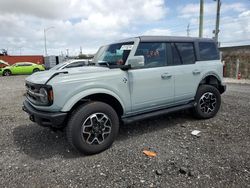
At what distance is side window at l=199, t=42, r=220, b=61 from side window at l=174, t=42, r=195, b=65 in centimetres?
30

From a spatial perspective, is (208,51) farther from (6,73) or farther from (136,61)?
(6,73)

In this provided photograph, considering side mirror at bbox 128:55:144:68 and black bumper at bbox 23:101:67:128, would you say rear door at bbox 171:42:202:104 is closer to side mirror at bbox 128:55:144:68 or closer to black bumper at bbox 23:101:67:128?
side mirror at bbox 128:55:144:68

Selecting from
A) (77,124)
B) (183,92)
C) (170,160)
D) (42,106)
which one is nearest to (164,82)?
(183,92)

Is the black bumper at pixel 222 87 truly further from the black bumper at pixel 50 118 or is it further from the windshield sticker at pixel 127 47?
the black bumper at pixel 50 118

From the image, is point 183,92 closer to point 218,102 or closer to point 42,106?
point 218,102

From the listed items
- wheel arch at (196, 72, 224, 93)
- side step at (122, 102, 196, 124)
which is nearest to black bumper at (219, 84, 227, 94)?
wheel arch at (196, 72, 224, 93)

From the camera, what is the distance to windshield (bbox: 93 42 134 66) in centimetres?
379

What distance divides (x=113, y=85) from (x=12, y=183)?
1.98 meters

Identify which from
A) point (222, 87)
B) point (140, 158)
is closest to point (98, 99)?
point (140, 158)

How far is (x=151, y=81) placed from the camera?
3846mm

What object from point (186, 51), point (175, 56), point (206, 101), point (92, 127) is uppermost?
point (186, 51)

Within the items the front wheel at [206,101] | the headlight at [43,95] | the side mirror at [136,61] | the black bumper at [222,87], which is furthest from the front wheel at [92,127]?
the black bumper at [222,87]

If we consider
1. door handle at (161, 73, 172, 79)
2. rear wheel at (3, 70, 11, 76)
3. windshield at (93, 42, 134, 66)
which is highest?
windshield at (93, 42, 134, 66)

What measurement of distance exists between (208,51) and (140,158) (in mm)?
3208
